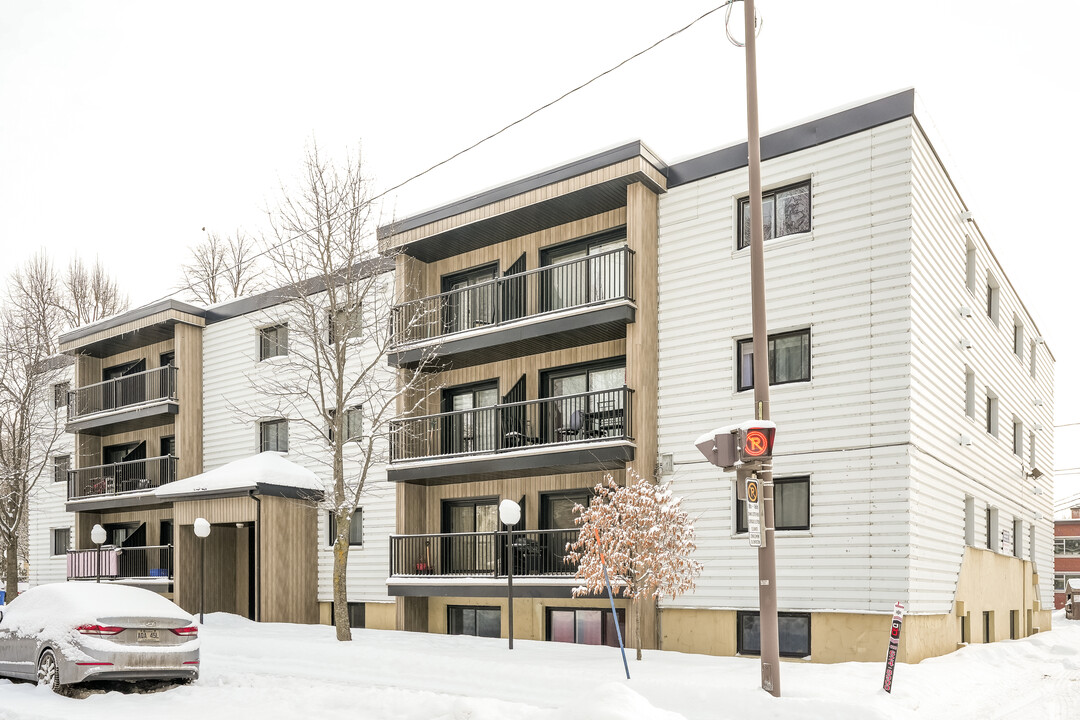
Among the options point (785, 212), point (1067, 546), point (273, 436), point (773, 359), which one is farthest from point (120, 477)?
point (1067, 546)

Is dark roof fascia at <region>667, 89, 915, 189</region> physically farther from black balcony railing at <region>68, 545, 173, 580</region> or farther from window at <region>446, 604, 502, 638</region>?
black balcony railing at <region>68, 545, 173, 580</region>

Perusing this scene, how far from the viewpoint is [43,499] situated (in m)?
38.2

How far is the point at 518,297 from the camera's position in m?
22.1

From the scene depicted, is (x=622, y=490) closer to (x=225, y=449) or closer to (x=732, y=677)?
(x=732, y=677)

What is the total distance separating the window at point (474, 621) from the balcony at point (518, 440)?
→ 3.10m

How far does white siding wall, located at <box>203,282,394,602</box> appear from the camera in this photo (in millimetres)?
24109

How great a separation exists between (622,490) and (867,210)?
6770 mm

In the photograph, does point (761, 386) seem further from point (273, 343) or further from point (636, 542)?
point (273, 343)

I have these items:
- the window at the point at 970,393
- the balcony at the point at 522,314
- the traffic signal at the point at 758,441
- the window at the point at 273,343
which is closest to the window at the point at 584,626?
the balcony at the point at 522,314

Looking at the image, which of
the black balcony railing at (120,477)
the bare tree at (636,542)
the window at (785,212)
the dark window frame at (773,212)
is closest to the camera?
the bare tree at (636,542)

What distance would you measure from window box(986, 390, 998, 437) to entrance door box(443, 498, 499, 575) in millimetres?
12355

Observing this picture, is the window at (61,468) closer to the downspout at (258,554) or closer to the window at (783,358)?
the downspout at (258,554)

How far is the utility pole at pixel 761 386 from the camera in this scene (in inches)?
437

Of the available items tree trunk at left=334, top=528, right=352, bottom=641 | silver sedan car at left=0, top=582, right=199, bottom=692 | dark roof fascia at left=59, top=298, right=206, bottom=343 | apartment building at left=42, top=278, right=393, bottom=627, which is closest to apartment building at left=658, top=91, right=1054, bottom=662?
tree trunk at left=334, top=528, right=352, bottom=641
